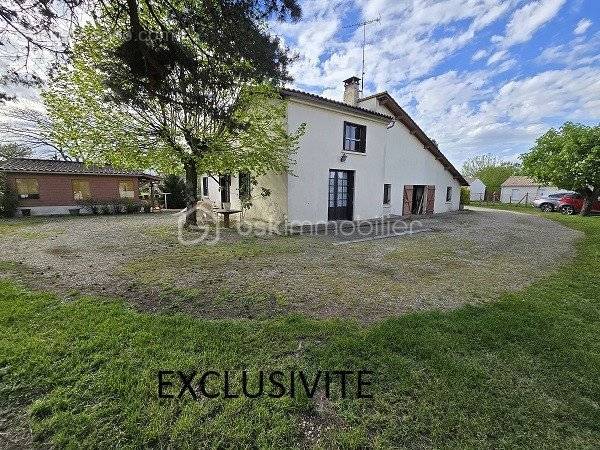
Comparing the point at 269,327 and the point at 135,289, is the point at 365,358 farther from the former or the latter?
the point at 135,289

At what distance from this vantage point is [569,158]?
18.6m

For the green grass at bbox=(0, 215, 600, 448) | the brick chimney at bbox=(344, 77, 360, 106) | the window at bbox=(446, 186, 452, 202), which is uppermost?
the brick chimney at bbox=(344, 77, 360, 106)

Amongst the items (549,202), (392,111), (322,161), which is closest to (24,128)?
(322,161)

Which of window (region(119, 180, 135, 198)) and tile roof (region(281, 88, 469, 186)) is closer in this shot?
tile roof (region(281, 88, 469, 186))

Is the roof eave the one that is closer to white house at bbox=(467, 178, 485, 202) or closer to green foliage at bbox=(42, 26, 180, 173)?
green foliage at bbox=(42, 26, 180, 173)

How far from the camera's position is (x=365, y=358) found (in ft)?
9.95

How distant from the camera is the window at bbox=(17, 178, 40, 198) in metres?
16.5

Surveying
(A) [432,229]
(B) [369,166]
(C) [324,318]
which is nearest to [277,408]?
(C) [324,318]

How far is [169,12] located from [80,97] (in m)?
5.70

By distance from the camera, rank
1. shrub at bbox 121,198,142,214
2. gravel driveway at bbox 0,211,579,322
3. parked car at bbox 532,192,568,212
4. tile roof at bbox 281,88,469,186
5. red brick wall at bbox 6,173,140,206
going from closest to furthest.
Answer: gravel driveway at bbox 0,211,579,322 < tile roof at bbox 281,88,469,186 < red brick wall at bbox 6,173,140,206 < shrub at bbox 121,198,142,214 < parked car at bbox 532,192,568,212

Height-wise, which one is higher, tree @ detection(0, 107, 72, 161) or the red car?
tree @ detection(0, 107, 72, 161)

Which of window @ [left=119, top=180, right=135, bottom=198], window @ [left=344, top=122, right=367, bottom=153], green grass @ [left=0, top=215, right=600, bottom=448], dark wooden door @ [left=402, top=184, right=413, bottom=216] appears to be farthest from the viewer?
window @ [left=119, top=180, right=135, bottom=198]

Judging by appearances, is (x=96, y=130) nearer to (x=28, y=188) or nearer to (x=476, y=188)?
(x=28, y=188)

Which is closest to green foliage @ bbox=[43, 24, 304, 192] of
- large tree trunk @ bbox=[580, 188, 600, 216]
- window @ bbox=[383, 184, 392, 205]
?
window @ bbox=[383, 184, 392, 205]
